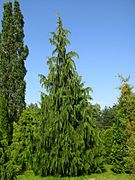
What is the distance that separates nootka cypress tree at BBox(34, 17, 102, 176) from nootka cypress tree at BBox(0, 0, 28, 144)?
40.8 ft

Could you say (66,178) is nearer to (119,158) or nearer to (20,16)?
(119,158)

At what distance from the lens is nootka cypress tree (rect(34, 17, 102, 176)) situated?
1501 cm

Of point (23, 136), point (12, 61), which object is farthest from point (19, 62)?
point (23, 136)

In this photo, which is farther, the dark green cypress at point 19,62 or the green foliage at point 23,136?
the dark green cypress at point 19,62

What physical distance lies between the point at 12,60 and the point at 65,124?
16.5 metres

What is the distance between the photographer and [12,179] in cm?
849

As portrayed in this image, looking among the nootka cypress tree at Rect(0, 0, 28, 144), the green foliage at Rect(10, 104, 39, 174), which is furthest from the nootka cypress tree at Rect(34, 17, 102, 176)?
the nootka cypress tree at Rect(0, 0, 28, 144)

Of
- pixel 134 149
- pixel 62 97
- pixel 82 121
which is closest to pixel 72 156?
pixel 82 121

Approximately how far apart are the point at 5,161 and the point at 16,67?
22.1 metres

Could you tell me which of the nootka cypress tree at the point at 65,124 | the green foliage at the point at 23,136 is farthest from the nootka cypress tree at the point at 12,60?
the nootka cypress tree at the point at 65,124

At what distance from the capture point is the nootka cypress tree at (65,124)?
15.0 meters

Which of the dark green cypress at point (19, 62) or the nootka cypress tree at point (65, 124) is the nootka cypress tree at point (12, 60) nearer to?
the dark green cypress at point (19, 62)

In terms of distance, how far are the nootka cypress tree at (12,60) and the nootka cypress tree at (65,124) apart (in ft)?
40.8

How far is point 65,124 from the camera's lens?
1521 centimetres
